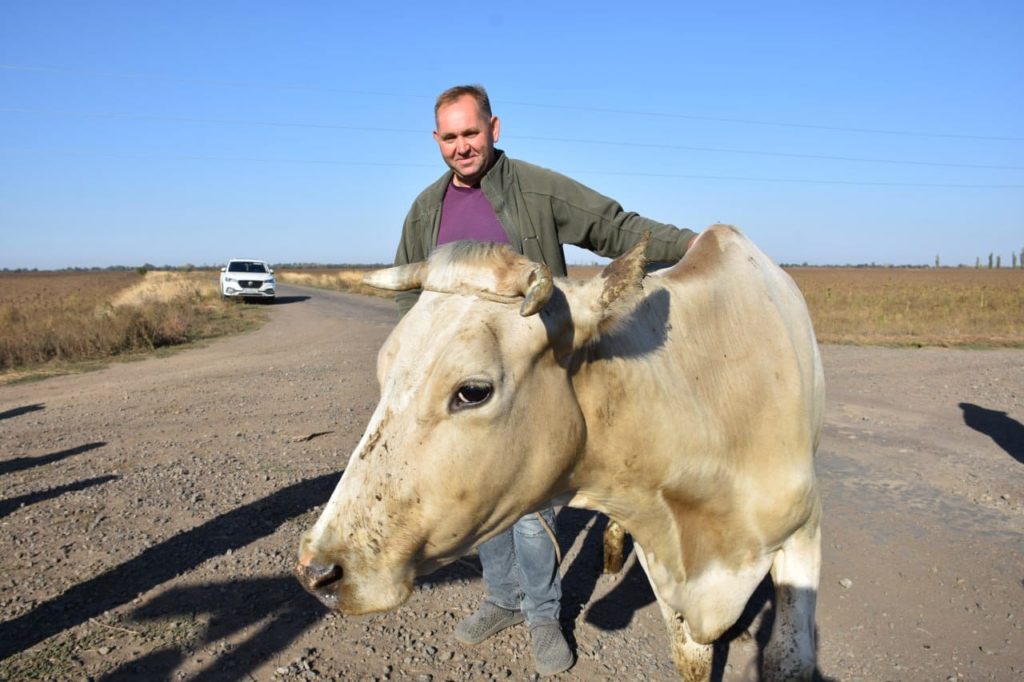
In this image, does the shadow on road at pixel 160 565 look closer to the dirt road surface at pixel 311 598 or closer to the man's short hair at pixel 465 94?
the dirt road surface at pixel 311 598

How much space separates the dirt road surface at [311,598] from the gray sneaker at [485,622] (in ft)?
0.28

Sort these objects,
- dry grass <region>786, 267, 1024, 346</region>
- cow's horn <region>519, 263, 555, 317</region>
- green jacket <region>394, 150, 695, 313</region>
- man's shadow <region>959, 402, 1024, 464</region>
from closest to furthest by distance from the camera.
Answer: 1. cow's horn <region>519, 263, 555, 317</region>
2. green jacket <region>394, 150, 695, 313</region>
3. man's shadow <region>959, 402, 1024, 464</region>
4. dry grass <region>786, 267, 1024, 346</region>

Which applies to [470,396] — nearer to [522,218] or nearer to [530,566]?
[522,218]

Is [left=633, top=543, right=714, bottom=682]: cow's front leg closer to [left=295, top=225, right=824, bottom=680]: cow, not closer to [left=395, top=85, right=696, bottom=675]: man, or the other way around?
[left=295, top=225, right=824, bottom=680]: cow

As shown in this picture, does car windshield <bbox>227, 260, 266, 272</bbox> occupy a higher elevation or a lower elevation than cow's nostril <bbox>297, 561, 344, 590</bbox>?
higher

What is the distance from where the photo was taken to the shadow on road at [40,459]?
6.74 meters

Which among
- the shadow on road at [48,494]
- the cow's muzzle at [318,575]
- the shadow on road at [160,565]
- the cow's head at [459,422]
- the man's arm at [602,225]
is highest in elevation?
the man's arm at [602,225]

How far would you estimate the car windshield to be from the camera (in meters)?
31.9

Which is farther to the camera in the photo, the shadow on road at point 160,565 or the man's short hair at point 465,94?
the shadow on road at point 160,565

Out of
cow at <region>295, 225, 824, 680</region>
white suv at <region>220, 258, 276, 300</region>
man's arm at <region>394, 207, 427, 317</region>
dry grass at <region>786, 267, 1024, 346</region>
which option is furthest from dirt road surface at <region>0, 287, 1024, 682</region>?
white suv at <region>220, 258, 276, 300</region>

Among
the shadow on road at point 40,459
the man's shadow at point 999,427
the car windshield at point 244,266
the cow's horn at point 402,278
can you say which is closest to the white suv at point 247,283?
the car windshield at point 244,266

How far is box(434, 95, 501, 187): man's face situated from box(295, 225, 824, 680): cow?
87 cm

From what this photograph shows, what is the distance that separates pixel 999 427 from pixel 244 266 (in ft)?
98.7

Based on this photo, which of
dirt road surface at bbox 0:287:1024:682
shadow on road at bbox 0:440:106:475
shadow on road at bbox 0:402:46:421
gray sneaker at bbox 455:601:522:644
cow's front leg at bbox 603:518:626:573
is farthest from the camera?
shadow on road at bbox 0:402:46:421
